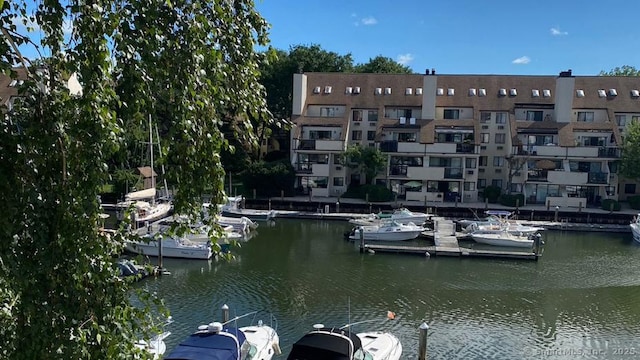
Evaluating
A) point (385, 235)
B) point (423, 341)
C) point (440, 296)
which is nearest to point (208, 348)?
point (423, 341)

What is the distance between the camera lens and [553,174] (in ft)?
159

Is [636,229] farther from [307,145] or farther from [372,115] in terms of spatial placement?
[307,145]

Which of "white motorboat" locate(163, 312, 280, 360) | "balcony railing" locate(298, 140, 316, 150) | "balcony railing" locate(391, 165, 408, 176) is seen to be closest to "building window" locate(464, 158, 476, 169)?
"balcony railing" locate(391, 165, 408, 176)

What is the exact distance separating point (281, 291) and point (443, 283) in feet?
28.9

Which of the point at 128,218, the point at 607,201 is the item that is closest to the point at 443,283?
the point at 128,218

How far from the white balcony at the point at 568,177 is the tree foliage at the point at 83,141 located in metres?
49.3

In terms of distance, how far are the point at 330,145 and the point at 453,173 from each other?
12471mm

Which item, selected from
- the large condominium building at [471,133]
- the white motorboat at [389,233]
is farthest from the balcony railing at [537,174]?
the white motorboat at [389,233]

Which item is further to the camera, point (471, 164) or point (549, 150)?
point (471, 164)

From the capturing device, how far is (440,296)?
25188 mm

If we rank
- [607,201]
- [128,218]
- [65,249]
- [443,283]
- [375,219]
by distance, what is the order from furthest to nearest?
[607,201] < [375,219] < [443,283] < [128,218] < [65,249]

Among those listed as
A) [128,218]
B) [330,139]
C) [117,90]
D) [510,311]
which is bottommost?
[510,311]

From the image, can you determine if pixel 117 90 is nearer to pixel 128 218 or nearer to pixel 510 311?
pixel 128 218

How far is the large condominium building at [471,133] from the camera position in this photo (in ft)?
161
